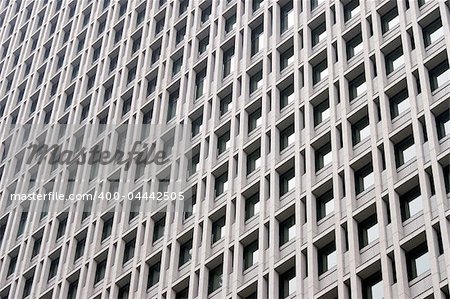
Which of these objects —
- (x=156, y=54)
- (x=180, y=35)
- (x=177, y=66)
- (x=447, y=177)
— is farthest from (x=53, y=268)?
(x=447, y=177)

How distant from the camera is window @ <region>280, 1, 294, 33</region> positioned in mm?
57594

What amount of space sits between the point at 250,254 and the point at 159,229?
774 centimetres

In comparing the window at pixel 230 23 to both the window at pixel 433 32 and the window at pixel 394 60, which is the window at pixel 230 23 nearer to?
the window at pixel 394 60

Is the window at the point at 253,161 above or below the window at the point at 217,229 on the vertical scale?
above

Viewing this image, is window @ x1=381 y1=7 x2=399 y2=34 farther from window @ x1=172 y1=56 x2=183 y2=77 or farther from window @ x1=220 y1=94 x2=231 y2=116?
window @ x1=172 y1=56 x2=183 y2=77

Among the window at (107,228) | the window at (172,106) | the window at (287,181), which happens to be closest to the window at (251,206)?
the window at (287,181)

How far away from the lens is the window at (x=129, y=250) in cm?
5452

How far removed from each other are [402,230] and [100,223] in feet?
70.1

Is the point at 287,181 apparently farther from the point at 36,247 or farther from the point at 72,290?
the point at 36,247

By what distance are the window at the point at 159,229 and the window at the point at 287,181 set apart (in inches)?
306

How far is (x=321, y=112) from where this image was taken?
5075 cm

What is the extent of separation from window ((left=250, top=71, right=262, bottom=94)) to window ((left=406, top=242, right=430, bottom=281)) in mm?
17245

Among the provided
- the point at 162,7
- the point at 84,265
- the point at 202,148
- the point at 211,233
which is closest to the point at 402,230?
the point at 211,233

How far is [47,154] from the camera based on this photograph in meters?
67.2
